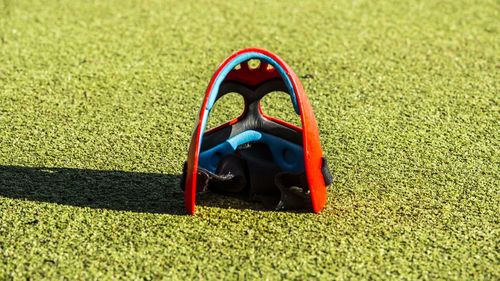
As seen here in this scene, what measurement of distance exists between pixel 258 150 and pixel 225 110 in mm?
693

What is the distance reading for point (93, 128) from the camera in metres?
3.69

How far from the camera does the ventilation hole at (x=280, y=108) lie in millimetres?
3785

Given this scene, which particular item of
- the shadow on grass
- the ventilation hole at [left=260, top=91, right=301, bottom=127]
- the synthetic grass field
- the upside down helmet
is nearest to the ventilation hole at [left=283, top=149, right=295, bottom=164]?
the upside down helmet

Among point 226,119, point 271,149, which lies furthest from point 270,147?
point 226,119

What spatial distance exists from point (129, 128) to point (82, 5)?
1658 mm

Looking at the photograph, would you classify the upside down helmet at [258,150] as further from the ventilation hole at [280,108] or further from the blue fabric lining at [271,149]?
the ventilation hole at [280,108]

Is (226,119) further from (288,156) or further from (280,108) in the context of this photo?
(288,156)

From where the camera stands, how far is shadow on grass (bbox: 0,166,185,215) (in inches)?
122

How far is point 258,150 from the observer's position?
318cm

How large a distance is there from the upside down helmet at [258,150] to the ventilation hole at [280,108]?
58cm

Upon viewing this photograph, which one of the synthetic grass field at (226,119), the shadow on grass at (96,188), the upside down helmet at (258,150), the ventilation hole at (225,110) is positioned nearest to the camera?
the synthetic grass field at (226,119)

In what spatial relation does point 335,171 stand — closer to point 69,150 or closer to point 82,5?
point 69,150

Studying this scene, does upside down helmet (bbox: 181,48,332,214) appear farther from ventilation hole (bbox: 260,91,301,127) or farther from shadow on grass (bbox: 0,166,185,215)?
ventilation hole (bbox: 260,91,301,127)

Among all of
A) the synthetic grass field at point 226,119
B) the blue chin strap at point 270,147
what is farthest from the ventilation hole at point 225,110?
the blue chin strap at point 270,147
